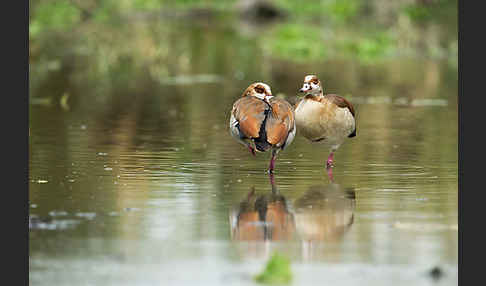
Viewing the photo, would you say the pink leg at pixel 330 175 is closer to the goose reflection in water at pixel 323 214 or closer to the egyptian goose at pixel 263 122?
the goose reflection in water at pixel 323 214

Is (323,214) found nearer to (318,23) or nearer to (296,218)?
(296,218)

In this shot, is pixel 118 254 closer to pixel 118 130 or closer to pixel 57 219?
pixel 57 219

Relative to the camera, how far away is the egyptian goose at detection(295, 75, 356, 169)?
14.9 meters

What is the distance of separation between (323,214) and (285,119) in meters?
2.31

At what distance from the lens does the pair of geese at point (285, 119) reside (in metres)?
13.7

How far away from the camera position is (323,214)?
11742mm

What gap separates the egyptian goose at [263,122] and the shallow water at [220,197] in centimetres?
45

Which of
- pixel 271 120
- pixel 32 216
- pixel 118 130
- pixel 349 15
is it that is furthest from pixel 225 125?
pixel 349 15

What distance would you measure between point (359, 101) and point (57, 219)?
13.2m

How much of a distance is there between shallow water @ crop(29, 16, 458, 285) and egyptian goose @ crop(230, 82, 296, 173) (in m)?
0.45

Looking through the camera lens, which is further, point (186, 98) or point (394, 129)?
point (186, 98)

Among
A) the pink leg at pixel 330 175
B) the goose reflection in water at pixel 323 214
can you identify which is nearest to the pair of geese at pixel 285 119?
the pink leg at pixel 330 175

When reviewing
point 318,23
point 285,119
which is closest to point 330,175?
point 285,119

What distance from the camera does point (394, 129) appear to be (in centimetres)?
1947
